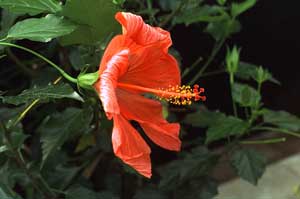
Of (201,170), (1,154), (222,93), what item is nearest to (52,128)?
(1,154)

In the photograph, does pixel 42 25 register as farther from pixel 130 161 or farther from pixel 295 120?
pixel 295 120

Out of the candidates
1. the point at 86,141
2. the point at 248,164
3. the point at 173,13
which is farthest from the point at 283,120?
the point at 86,141

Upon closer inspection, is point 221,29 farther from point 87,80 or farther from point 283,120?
point 87,80

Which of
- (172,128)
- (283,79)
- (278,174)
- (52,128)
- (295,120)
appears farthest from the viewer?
(283,79)

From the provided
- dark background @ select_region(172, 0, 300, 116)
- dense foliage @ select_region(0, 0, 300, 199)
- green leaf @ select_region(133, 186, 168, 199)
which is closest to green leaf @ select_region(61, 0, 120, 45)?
dense foliage @ select_region(0, 0, 300, 199)

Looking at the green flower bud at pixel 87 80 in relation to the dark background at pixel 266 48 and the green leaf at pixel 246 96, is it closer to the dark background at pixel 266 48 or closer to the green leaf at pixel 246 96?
the green leaf at pixel 246 96

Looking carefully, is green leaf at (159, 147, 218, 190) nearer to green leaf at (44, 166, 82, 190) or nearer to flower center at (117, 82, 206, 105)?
green leaf at (44, 166, 82, 190)
